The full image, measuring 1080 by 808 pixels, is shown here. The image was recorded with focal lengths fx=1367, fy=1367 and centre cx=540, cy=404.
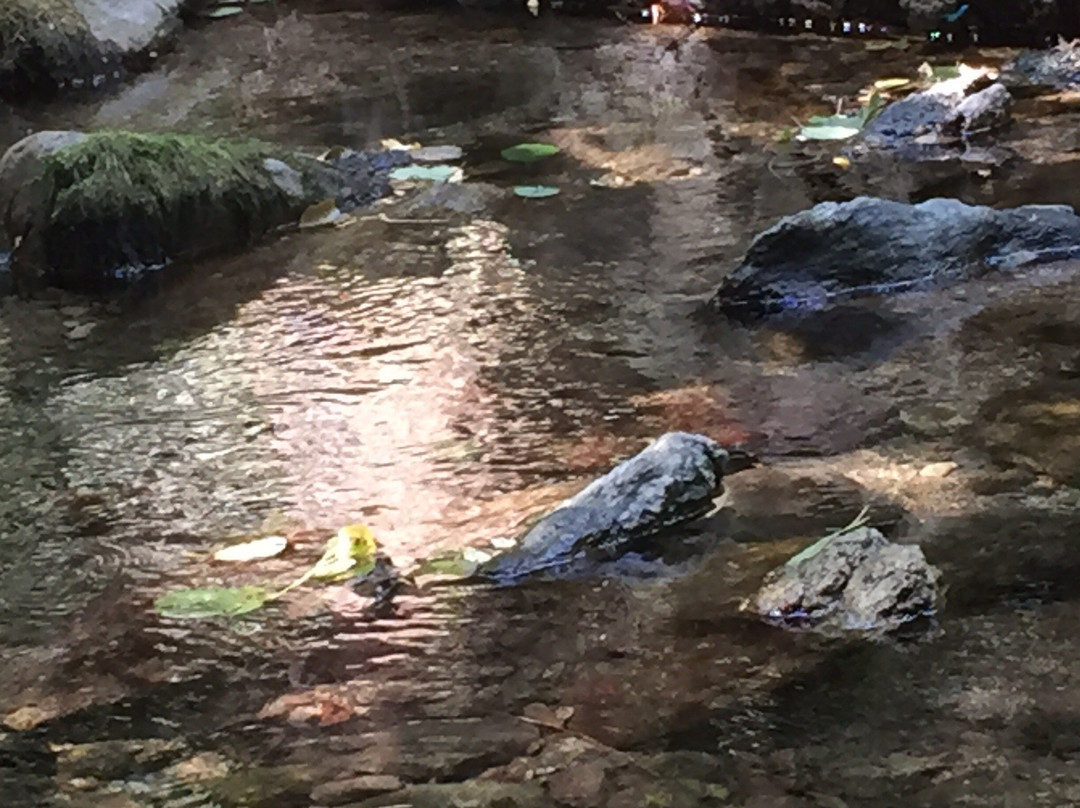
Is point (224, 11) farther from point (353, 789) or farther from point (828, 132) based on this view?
point (353, 789)

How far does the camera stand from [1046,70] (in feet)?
22.4

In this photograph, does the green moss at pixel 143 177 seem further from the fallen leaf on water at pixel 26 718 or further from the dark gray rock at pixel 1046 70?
the dark gray rock at pixel 1046 70

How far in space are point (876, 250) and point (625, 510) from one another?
1.89 meters

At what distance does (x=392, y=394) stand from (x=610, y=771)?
5.92 ft

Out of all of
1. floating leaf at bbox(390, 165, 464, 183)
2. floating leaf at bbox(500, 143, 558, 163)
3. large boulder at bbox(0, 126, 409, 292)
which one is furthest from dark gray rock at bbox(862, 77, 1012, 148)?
large boulder at bbox(0, 126, 409, 292)

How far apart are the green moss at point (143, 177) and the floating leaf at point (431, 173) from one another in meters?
0.63

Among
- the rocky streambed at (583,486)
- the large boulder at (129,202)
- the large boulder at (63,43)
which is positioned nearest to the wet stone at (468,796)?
the rocky streambed at (583,486)

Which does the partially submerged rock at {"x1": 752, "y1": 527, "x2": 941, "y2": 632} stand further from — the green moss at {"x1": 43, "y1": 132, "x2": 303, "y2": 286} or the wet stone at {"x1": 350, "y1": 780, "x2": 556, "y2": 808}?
the green moss at {"x1": 43, "y1": 132, "x2": 303, "y2": 286}

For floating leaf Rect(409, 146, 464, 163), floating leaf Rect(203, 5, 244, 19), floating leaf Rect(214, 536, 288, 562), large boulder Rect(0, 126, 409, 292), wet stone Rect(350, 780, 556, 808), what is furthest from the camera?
floating leaf Rect(203, 5, 244, 19)

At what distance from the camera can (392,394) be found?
3.84 meters

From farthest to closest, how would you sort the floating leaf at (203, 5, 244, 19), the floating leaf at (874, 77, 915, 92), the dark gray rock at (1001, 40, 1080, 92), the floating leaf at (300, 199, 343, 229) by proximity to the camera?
the floating leaf at (203, 5, 244, 19) → the floating leaf at (874, 77, 915, 92) → the dark gray rock at (1001, 40, 1080, 92) → the floating leaf at (300, 199, 343, 229)

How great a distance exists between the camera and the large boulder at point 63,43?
8.47 m

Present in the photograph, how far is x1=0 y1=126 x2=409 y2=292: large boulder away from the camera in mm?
5211

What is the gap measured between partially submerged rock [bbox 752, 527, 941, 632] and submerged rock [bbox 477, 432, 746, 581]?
1.16 feet
